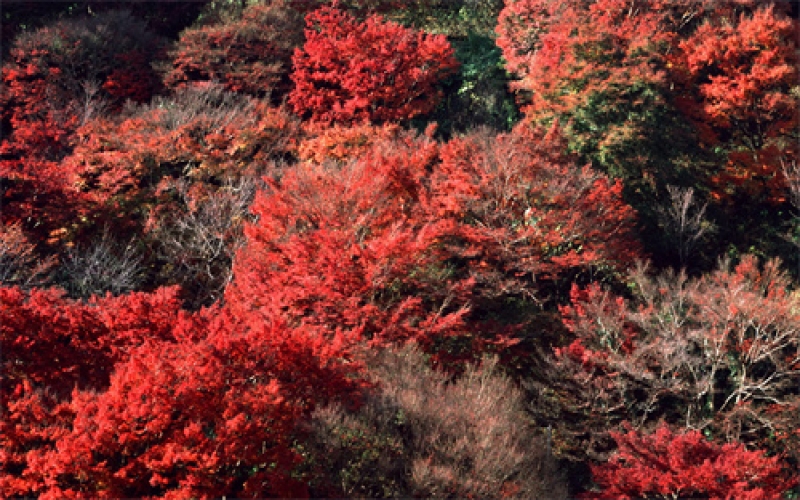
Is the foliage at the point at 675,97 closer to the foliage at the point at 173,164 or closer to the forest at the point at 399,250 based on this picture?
the forest at the point at 399,250

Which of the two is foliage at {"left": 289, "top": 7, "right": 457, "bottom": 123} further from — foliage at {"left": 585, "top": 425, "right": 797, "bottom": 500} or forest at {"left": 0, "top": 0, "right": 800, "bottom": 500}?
foliage at {"left": 585, "top": 425, "right": 797, "bottom": 500}

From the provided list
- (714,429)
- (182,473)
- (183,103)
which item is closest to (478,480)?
(182,473)

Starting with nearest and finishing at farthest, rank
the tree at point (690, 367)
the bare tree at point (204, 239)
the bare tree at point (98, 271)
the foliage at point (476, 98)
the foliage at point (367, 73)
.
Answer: the tree at point (690, 367), the bare tree at point (98, 271), the bare tree at point (204, 239), the foliage at point (367, 73), the foliage at point (476, 98)

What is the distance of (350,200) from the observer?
79.2ft

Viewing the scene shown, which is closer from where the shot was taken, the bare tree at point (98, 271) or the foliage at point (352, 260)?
the foliage at point (352, 260)

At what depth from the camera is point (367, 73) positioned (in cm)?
3447

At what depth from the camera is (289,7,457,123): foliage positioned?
3428 cm

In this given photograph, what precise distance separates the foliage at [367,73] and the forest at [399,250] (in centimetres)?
15

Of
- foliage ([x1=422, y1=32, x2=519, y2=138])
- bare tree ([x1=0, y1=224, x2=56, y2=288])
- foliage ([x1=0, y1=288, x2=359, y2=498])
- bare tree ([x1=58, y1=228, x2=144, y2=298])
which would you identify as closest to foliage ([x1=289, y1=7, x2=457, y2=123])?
foliage ([x1=422, y1=32, x2=519, y2=138])

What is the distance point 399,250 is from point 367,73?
45.6 feet

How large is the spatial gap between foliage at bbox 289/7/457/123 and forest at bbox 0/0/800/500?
15 centimetres

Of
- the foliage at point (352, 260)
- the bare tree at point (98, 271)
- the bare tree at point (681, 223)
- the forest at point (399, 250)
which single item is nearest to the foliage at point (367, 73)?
the forest at point (399, 250)

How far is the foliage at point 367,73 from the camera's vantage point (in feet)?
112

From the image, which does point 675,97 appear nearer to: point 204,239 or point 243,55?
point 243,55
